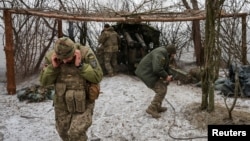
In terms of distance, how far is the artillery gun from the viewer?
12.2 meters

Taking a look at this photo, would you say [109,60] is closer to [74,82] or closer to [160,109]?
[160,109]

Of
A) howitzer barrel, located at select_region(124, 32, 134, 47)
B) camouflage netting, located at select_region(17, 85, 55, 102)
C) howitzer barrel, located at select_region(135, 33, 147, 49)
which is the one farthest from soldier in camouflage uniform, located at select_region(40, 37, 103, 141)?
howitzer barrel, located at select_region(135, 33, 147, 49)

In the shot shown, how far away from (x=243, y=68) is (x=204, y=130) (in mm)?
3279

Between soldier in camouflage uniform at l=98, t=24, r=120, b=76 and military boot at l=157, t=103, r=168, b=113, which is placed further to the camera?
soldier in camouflage uniform at l=98, t=24, r=120, b=76

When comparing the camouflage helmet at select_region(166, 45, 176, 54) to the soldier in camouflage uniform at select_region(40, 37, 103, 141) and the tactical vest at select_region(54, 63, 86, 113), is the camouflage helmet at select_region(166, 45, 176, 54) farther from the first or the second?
the tactical vest at select_region(54, 63, 86, 113)

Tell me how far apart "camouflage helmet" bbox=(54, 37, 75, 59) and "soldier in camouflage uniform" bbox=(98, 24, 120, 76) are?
7013 millimetres

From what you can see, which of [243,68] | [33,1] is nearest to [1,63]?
[33,1]

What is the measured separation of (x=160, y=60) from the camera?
7.36 m

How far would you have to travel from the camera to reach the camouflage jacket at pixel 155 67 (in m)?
7.35

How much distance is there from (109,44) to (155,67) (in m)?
4.68

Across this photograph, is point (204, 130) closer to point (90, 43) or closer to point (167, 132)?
point (167, 132)

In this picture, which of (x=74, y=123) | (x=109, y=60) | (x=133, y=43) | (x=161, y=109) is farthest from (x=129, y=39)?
(x=74, y=123)

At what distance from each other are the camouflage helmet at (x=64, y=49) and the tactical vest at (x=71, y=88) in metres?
0.32

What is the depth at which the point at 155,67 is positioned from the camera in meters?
7.36
